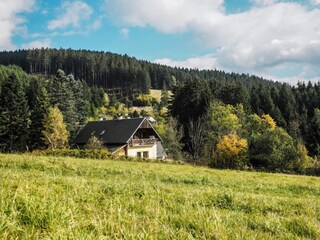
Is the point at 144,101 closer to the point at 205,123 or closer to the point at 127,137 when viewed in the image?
the point at 205,123

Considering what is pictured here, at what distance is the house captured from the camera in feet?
193

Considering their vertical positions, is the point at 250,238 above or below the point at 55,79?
below

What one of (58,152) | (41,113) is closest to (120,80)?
(41,113)

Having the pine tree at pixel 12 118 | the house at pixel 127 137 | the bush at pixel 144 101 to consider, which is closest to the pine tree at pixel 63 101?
the house at pixel 127 137

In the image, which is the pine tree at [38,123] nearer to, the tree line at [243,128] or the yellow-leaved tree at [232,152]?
the tree line at [243,128]

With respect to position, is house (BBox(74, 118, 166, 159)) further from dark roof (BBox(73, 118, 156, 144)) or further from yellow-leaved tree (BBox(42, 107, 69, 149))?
yellow-leaved tree (BBox(42, 107, 69, 149))

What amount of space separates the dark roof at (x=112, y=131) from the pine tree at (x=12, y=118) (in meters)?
10.2

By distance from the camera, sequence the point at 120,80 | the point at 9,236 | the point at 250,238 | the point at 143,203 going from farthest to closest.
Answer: the point at 120,80, the point at 143,203, the point at 250,238, the point at 9,236

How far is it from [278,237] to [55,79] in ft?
234

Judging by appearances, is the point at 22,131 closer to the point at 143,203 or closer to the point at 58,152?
the point at 58,152

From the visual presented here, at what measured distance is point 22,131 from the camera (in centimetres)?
6344

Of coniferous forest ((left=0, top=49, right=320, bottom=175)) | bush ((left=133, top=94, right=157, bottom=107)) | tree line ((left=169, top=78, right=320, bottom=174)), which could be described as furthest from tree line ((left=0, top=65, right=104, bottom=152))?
bush ((left=133, top=94, right=157, bottom=107))

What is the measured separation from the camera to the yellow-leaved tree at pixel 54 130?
59312 millimetres

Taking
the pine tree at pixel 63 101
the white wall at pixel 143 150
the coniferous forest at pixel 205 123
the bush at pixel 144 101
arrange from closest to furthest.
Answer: the coniferous forest at pixel 205 123, the white wall at pixel 143 150, the pine tree at pixel 63 101, the bush at pixel 144 101
